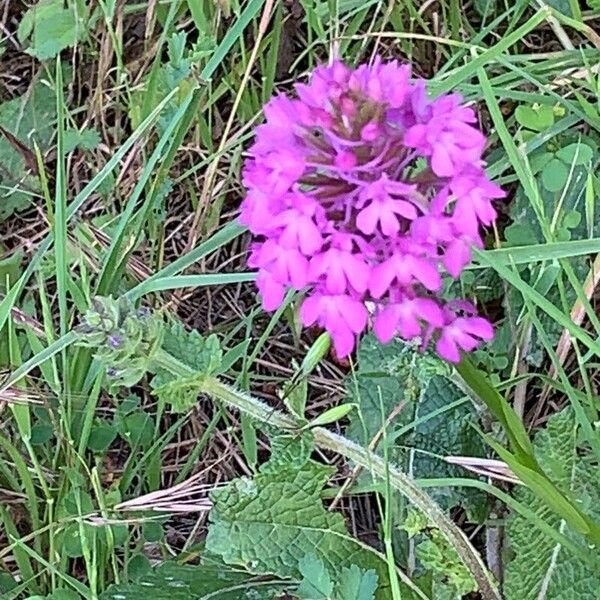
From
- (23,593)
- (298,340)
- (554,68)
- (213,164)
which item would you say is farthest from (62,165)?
(554,68)

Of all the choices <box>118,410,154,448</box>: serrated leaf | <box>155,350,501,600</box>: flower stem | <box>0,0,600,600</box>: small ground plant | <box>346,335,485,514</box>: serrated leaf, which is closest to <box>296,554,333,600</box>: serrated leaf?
<box>0,0,600,600</box>: small ground plant

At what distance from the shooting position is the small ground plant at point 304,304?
A: 940 millimetres

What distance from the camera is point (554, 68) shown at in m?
1.58

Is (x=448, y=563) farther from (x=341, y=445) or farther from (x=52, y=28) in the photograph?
(x=52, y=28)

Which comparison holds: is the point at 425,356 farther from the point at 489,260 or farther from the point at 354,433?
the point at 354,433

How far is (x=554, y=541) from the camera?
1.31 meters

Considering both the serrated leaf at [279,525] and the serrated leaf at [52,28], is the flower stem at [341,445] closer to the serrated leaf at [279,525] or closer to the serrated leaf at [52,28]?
the serrated leaf at [279,525]

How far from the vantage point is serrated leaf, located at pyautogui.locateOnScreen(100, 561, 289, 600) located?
4.37ft

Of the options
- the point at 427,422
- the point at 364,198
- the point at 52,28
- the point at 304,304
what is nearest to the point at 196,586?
the point at 427,422

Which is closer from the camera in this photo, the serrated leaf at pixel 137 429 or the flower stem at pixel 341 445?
the flower stem at pixel 341 445

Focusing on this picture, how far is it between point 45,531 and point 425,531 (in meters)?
0.51

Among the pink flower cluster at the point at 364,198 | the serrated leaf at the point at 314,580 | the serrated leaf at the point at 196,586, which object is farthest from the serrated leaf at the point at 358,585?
the pink flower cluster at the point at 364,198

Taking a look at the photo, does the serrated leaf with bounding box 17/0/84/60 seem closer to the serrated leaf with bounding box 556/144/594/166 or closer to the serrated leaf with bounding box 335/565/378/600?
the serrated leaf with bounding box 556/144/594/166

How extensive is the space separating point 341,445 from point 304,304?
0.23 m
